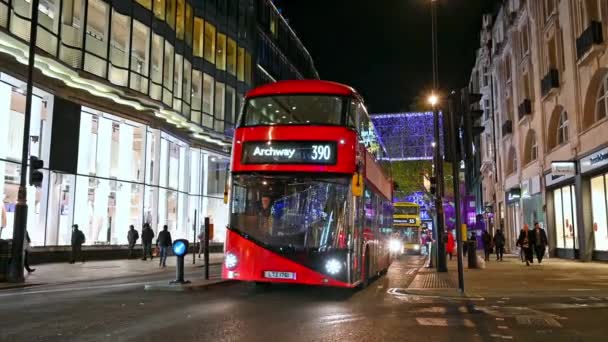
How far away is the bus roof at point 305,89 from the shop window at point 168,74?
1745 centimetres

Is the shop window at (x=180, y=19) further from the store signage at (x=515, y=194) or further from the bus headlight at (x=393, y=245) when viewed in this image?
the store signage at (x=515, y=194)

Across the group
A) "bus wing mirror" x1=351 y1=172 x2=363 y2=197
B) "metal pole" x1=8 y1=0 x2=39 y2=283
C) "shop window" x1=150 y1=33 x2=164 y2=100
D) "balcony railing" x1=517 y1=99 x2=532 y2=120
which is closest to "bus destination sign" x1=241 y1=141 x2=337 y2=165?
"bus wing mirror" x1=351 y1=172 x2=363 y2=197

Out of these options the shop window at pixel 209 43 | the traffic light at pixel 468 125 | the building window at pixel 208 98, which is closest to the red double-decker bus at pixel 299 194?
the traffic light at pixel 468 125

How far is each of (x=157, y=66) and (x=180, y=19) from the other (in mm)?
4188

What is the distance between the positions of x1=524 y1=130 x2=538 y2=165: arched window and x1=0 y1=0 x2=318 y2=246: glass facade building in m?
19.0

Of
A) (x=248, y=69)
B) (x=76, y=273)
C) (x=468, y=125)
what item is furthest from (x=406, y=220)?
(x=468, y=125)

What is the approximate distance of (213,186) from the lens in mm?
36781

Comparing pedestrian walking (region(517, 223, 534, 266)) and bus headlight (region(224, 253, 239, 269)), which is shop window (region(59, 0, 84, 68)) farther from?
pedestrian walking (region(517, 223, 534, 266))

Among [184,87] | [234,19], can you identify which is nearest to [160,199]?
[184,87]

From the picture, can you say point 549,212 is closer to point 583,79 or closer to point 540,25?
point 583,79

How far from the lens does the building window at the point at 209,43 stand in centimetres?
3409

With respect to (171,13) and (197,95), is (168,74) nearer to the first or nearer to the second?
A: (171,13)

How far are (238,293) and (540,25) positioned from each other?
928 inches

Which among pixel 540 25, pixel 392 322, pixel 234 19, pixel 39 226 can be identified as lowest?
pixel 392 322
